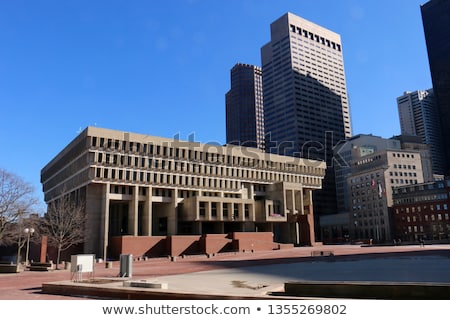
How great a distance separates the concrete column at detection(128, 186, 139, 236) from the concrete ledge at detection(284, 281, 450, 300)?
70298 mm

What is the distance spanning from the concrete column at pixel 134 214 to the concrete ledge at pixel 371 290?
231ft

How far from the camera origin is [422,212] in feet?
413

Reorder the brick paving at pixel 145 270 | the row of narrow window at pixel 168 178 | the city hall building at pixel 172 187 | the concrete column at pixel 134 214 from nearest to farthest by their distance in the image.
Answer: the brick paving at pixel 145 270 < the city hall building at pixel 172 187 < the row of narrow window at pixel 168 178 < the concrete column at pixel 134 214

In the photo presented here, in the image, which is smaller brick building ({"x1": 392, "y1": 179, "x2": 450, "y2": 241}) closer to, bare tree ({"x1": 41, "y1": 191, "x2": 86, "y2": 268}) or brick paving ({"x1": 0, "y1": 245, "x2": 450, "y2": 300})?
brick paving ({"x1": 0, "y1": 245, "x2": 450, "y2": 300})

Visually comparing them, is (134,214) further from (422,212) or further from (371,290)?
(422,212)

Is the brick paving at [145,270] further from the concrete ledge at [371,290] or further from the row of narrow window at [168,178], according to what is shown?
the row of narrow window at [168,178]

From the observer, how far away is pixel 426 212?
124562mm

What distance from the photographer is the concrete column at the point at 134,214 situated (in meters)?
82.1

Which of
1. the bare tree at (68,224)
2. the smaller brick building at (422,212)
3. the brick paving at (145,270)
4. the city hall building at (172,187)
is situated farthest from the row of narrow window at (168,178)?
the smaller brick building at (422,212)

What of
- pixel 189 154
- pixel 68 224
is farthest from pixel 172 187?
pixel 68 224

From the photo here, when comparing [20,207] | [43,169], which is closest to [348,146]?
[43,169]

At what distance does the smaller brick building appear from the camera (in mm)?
119375

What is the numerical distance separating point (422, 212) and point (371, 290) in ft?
416
